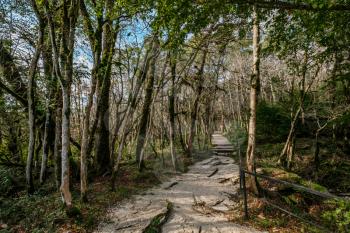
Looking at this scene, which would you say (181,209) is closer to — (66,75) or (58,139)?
(58,139)

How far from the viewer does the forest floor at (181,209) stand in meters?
5.82

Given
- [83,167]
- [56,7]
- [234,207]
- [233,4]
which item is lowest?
[234,207]

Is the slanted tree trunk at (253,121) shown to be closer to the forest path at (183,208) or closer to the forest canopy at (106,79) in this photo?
the forest canopy at (106,79)

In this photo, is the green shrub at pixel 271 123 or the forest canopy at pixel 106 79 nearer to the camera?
the forest canopy at pixel 106 79

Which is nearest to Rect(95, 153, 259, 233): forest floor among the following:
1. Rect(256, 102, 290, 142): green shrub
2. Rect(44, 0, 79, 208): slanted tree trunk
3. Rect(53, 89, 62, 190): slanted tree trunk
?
Rect(44, 0, 79, 208): slanted tree trunk

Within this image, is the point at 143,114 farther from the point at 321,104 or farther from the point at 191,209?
the point at 321,104

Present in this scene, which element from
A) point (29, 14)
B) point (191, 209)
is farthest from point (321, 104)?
point (29, 14)

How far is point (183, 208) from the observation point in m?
7.04

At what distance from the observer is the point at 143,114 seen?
11773 millimetres

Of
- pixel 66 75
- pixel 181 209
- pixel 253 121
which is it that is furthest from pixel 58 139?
pixel 253 121

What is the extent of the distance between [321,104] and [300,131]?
20.9 feet

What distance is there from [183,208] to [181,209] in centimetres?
12

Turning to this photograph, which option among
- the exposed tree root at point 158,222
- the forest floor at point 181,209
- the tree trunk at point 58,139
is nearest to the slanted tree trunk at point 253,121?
the forest floor at point 181,209

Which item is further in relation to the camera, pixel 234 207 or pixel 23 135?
pixel 23 135
